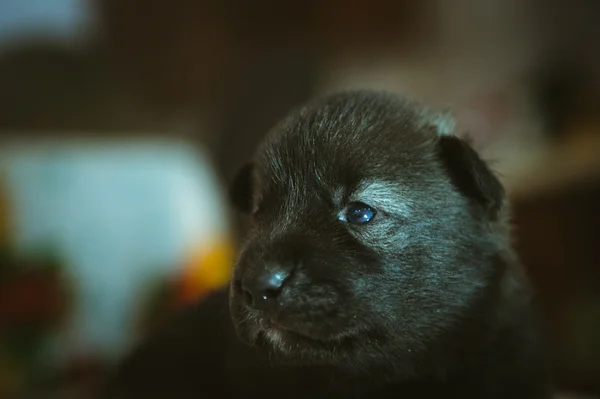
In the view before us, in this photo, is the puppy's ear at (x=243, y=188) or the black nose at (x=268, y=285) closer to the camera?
the black nose at (x=268, y=285)

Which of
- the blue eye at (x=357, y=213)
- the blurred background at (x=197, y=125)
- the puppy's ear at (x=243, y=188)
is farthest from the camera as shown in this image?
the blurred background at (x=197, y=125)

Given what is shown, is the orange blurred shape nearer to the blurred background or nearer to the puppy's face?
the blurred background

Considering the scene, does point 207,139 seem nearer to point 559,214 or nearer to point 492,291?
point 559,214

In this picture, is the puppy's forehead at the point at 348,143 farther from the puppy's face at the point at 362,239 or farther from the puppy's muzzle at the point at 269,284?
the puppy's muzzle at the point at 269,284

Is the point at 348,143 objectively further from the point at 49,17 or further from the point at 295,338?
the point at 49,17

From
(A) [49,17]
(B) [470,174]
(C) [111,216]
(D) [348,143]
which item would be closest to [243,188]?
(D) [348,143]

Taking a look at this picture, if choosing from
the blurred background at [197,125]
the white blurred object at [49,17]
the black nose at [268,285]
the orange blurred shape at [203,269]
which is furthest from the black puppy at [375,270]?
the white blurred object at [49,17]

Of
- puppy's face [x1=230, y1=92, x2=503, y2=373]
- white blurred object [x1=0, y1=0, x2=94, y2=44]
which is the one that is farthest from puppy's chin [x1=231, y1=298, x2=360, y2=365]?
white blurred object [x1=0, y1=0, x2=94, y2=44]
